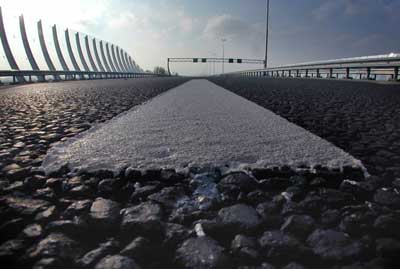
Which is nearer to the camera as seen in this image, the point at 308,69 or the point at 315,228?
the point at 315,228

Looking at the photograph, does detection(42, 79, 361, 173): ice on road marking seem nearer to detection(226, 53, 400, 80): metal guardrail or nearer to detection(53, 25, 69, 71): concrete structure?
detection(226, 53, 400, 80): metal guardrail

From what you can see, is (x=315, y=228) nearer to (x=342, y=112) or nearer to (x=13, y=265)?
(x=13, y=265)

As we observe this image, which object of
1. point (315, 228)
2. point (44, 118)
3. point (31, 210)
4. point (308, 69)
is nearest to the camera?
point (315, 228)

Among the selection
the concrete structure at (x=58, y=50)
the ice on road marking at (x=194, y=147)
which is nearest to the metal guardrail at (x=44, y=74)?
the concrete structure at (x=58, y=50)

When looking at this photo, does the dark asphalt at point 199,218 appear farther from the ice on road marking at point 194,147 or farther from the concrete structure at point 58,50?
the concrete structure at point 58,50

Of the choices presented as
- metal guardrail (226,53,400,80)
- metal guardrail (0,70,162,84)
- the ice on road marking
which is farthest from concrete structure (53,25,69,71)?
the ice on road marking

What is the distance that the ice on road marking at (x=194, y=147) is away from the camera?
2.31 metres

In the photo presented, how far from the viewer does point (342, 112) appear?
5102 mm

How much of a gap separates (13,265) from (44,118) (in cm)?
409

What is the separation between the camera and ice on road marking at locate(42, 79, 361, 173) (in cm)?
231

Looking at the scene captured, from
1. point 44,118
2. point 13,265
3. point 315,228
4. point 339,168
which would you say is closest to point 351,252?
point 315,228

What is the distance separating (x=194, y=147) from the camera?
2.75 m

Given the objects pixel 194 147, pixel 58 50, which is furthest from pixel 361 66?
pixel 58 50

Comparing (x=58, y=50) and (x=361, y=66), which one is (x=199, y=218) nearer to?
(x=361, y=66)
